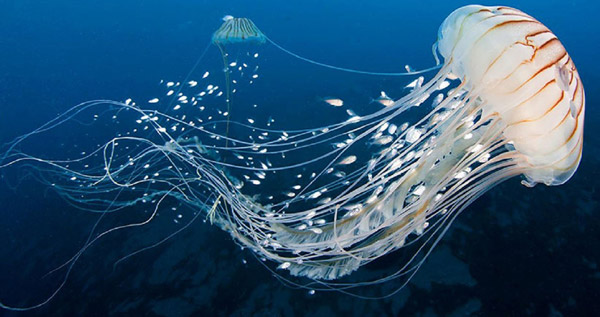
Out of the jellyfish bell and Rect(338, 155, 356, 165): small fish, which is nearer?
the jellyfish bell

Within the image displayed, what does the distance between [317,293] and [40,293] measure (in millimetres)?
2692

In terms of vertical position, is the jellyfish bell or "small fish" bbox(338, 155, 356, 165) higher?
"small fish" bbox(338, 155, 356, 165)

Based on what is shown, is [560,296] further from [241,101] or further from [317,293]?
[241,101]

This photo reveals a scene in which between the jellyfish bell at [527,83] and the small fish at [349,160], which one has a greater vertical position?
the small fish at [349,160]

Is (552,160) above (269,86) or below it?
below

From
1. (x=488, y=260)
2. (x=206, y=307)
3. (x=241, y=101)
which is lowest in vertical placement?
(x=488, y=260)

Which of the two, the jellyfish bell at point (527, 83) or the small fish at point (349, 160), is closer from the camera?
the jellyfish bell at point (527, 83)

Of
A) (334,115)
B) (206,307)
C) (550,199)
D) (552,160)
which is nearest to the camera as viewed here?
(552,160)

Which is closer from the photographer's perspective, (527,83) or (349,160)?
(527,83)

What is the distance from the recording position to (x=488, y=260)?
3.34m

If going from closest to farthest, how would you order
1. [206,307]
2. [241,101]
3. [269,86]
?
1. [206,307]
2. [241,101]
3. [269,86]

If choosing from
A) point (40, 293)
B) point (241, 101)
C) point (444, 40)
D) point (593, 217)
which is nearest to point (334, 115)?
point (241, 101)

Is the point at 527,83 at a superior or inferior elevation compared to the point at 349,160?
inferior

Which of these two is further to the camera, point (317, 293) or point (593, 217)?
point (593, 217)
